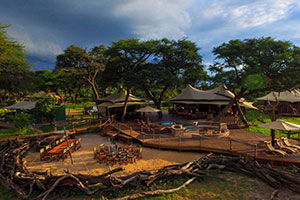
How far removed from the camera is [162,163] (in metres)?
10.1

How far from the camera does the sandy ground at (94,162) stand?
30.8ft

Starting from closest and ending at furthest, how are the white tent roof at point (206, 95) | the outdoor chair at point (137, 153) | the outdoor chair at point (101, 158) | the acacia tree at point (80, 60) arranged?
the outdoor chair at point (101, 158), the outdoor chair at point (137, 153), the white tent roof at point (206, 95), the acacia tree at point (80, 60)

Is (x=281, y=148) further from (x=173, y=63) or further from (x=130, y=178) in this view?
(x=173, y=63)

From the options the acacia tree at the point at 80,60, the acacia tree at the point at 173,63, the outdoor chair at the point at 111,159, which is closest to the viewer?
the outdoor chair at the point at 111,159

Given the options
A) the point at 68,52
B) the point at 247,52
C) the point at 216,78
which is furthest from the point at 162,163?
the point at 68,52

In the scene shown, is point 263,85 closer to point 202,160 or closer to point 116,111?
point 202,160

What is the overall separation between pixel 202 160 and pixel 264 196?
3.00m

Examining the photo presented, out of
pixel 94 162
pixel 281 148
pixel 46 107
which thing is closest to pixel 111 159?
pixel 94 162

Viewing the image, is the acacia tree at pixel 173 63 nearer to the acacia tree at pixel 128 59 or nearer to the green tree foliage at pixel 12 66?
the acacia tree at pixel 128 59

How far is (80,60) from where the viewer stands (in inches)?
961

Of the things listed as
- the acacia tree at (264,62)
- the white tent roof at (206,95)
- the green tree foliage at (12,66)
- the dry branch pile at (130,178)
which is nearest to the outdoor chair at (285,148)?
the dry branch pile at (130,178)

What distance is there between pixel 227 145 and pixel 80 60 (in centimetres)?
2340

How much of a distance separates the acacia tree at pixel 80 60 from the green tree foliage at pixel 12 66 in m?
4.36

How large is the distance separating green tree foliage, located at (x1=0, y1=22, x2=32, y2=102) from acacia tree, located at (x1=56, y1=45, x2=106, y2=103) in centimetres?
436
